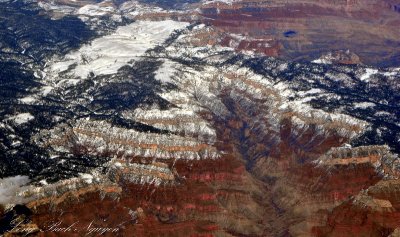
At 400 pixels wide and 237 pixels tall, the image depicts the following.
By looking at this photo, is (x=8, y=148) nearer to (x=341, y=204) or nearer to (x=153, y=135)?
(x=153, y=135)

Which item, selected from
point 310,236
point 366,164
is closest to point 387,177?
point 366,164

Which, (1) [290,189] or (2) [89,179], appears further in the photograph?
(1) [290,189]

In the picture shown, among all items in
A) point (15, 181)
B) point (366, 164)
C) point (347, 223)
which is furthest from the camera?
point (366, 164)

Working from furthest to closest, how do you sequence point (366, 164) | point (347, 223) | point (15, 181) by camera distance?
point (366, 164)
point (347, 223)
point (15, 181)

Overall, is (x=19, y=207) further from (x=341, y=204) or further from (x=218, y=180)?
(x=341, y=204)

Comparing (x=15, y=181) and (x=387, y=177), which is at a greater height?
(x=15, y=181)

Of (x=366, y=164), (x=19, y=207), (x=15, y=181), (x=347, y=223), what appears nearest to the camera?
(x=19, y=207)

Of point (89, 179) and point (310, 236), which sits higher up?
point (89, 179)

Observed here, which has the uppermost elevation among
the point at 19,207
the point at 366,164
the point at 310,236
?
the point at 19,207

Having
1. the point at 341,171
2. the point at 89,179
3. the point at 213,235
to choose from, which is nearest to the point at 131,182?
the point at 89,179
